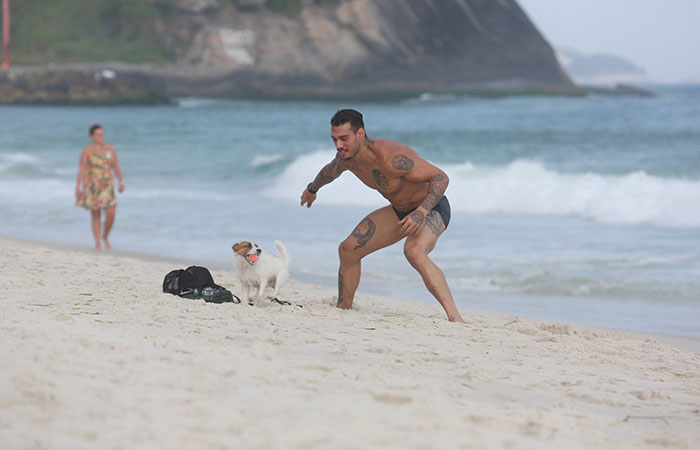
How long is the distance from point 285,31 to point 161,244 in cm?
7022

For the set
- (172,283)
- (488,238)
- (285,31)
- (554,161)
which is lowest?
(172,283)

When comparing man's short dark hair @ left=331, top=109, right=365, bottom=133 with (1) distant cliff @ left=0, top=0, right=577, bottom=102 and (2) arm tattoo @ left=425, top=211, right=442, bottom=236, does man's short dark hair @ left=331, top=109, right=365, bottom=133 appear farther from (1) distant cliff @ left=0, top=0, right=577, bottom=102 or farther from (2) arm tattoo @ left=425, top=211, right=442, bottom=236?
(1) distant cliff @ left=0, top=0, right=577, bottom=102

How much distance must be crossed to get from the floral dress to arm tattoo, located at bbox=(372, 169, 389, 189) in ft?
15.8

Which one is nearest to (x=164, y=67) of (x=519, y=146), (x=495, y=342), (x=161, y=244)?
(x=519, y=146)

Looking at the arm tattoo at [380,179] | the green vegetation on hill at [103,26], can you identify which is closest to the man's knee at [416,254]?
the arm tattoo at [380,179]

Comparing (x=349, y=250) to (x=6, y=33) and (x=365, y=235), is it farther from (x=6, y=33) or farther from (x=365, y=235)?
(x=6, y=33)

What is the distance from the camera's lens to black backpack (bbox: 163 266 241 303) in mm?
5363

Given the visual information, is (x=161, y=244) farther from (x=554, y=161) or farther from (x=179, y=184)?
Result: (x=554, y=161)

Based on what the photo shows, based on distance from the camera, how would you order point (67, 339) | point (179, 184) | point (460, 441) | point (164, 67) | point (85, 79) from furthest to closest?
1. point (164, 67)
2. point (85, 79)
3. point (179, 184)
4. point (67, 339)
5. point (460, 441)

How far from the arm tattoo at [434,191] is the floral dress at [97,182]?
509cm

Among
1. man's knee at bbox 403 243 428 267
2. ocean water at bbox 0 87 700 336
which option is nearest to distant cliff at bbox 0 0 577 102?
ocean water at bbox 0 87 700 336

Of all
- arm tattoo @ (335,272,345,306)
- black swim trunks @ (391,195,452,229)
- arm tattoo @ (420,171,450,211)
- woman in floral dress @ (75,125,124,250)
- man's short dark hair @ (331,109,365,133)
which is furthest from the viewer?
woman in floral dress @ (75,125,124,250)

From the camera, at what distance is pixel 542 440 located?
113 inches

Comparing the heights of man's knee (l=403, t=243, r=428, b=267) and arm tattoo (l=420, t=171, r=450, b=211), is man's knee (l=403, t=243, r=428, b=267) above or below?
below
